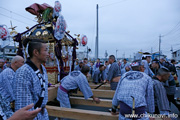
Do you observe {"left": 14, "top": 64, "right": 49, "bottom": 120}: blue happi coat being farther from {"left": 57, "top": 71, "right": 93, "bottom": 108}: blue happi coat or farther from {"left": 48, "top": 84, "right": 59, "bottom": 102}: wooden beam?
{"left": 48, "top": 84, "right": 59, "bottom": 102}: wooden beam

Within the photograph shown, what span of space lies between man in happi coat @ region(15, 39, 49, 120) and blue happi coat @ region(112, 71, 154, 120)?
1111 mm

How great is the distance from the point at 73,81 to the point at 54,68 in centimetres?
352

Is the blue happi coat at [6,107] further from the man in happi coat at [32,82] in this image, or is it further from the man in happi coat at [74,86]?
the man in happi coat at [74,86]

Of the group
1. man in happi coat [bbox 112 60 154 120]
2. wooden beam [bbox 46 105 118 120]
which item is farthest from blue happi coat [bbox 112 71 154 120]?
wooden beam [bbox 46 105 118 120]

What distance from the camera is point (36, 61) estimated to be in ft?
5.11

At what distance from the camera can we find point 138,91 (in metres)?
1.80

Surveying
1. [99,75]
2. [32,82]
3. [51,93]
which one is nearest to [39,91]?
[32,82]

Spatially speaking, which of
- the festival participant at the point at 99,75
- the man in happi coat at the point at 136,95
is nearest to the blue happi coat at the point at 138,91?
the man in happi coat at the point at 136,95

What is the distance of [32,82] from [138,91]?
1385 millimetres

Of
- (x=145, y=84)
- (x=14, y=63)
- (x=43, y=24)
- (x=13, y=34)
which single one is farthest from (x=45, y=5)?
(x=145, y=84)

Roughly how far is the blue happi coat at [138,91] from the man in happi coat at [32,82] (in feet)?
3.65

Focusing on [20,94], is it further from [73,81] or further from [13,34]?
[13,34]

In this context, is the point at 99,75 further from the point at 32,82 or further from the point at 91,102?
the point at 32,82

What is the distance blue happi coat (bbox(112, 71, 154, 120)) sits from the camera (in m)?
1.79
